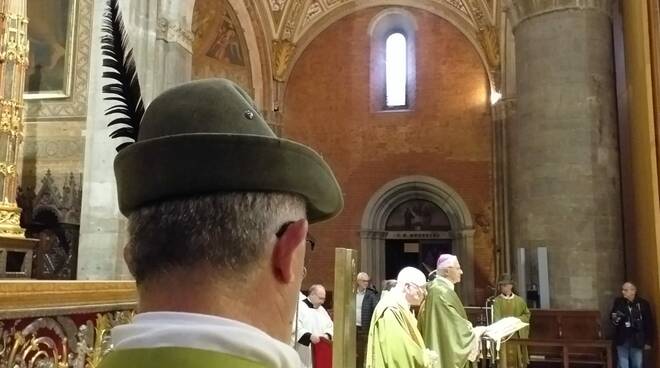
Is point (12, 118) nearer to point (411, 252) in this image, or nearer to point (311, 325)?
point (311, 325)

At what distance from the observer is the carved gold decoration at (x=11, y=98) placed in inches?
288

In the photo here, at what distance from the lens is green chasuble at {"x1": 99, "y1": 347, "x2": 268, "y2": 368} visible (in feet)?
2.39

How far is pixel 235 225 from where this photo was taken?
2.74 ft

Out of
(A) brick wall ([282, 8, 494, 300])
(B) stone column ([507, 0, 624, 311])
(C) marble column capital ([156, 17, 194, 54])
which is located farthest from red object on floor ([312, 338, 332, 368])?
(A) brick wall ([282, 8, 494, 300])

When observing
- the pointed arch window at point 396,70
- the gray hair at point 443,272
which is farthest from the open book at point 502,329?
the pointed arch window at point 396,70

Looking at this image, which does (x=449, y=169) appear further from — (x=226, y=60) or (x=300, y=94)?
(x=226, y=60)

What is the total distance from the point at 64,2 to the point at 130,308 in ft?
29.4

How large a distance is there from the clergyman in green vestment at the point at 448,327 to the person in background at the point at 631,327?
9.83 ft

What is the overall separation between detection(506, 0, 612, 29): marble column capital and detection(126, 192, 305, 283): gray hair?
969cm

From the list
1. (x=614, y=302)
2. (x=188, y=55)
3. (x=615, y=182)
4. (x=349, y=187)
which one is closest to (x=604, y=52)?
(x=615, y=182)

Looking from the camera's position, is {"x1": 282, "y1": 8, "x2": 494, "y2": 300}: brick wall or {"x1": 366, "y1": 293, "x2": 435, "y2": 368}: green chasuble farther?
{"x1": 282, "y1": 8, "x2": 494, "y2": 300}: brick wall

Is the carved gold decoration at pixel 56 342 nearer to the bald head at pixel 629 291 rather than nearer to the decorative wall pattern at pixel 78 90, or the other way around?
the bald head at pixel 629 291

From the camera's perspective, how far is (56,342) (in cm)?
240

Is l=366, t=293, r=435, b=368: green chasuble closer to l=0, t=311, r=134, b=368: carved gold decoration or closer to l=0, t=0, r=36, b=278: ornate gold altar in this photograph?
l=0, t=311, r=134, b=368: carved gold decoration
